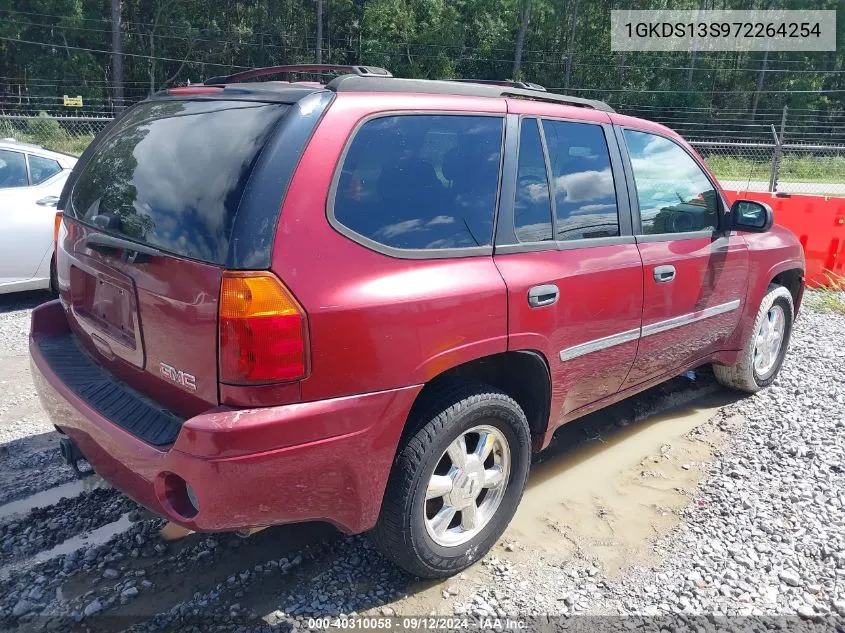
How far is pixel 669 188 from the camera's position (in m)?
3.73

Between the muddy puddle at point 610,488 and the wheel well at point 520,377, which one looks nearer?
the wheel well at point 520,377

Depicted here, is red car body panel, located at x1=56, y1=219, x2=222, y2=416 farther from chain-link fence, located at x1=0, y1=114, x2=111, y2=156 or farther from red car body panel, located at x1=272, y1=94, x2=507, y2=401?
chain-link fence, located at x1=0, y1=114, x2=111, y2=156

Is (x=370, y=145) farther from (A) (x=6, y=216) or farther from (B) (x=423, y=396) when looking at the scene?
(A) (x=6, y=216)

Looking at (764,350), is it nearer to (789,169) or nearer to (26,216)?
(26,216)

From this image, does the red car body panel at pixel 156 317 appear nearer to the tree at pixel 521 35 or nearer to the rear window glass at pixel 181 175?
the rear window glass at pixel 181 175

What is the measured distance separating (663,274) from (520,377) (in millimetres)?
1065

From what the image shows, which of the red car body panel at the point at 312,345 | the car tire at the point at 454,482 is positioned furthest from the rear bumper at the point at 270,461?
the car tire at the point at 454,482

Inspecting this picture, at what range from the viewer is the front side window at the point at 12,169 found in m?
6.12

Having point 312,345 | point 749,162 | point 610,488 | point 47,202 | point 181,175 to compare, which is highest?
point 181,175

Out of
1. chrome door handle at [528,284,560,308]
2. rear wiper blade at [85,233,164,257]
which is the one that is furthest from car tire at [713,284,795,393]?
rear wiper blade at [85,233,164,257]

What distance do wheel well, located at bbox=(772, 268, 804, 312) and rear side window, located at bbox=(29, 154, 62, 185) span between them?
6339mm

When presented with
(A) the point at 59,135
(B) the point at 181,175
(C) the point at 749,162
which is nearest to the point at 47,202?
(B) the point at 181,175

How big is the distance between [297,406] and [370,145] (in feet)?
3.07

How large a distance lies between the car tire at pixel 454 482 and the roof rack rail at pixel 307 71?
129 cm
